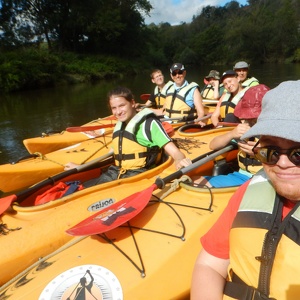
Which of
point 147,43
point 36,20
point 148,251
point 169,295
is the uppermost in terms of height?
point 36,20

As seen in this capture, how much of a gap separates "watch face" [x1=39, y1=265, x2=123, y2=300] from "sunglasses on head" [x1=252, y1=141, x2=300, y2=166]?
92 cm

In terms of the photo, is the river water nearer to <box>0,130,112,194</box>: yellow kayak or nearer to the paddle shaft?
<box>0,130,112,194</box>: yellow kayak

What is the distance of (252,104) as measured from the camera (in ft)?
6.45

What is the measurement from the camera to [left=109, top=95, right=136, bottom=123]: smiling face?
257 cm

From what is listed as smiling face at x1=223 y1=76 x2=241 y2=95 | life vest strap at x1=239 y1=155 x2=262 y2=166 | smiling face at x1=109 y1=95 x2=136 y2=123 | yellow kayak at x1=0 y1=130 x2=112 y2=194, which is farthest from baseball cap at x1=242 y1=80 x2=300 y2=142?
smiling face at x1=223 y1=76 x2=241 y2=95

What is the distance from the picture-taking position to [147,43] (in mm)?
33125

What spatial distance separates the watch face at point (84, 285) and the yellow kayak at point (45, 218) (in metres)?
0.62

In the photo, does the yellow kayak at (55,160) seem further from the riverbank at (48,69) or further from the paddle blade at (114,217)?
the riverbank at (48,69)

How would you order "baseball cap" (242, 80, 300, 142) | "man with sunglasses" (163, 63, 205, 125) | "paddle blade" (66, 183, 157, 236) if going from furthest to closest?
"man with sunglasses" (163, 63, 205, 125), "paddle blade" (66, 183, 157, 236), "baseball cap" (242, 80, 300, 142)

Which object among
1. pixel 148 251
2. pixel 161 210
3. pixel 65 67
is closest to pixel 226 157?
pixel 161 210

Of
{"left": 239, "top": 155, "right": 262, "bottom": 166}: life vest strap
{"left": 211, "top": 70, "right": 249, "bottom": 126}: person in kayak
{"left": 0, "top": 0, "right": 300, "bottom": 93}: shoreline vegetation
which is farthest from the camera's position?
{"left": 0, "top": 0, "right": 300, "bottom": 93}: shoreline vegetation

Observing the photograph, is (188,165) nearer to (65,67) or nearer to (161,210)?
(161,210)

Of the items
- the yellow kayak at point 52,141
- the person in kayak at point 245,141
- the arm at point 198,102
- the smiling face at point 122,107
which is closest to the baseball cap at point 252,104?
the person in kayak at point 245,141

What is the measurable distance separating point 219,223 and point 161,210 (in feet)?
2.67
